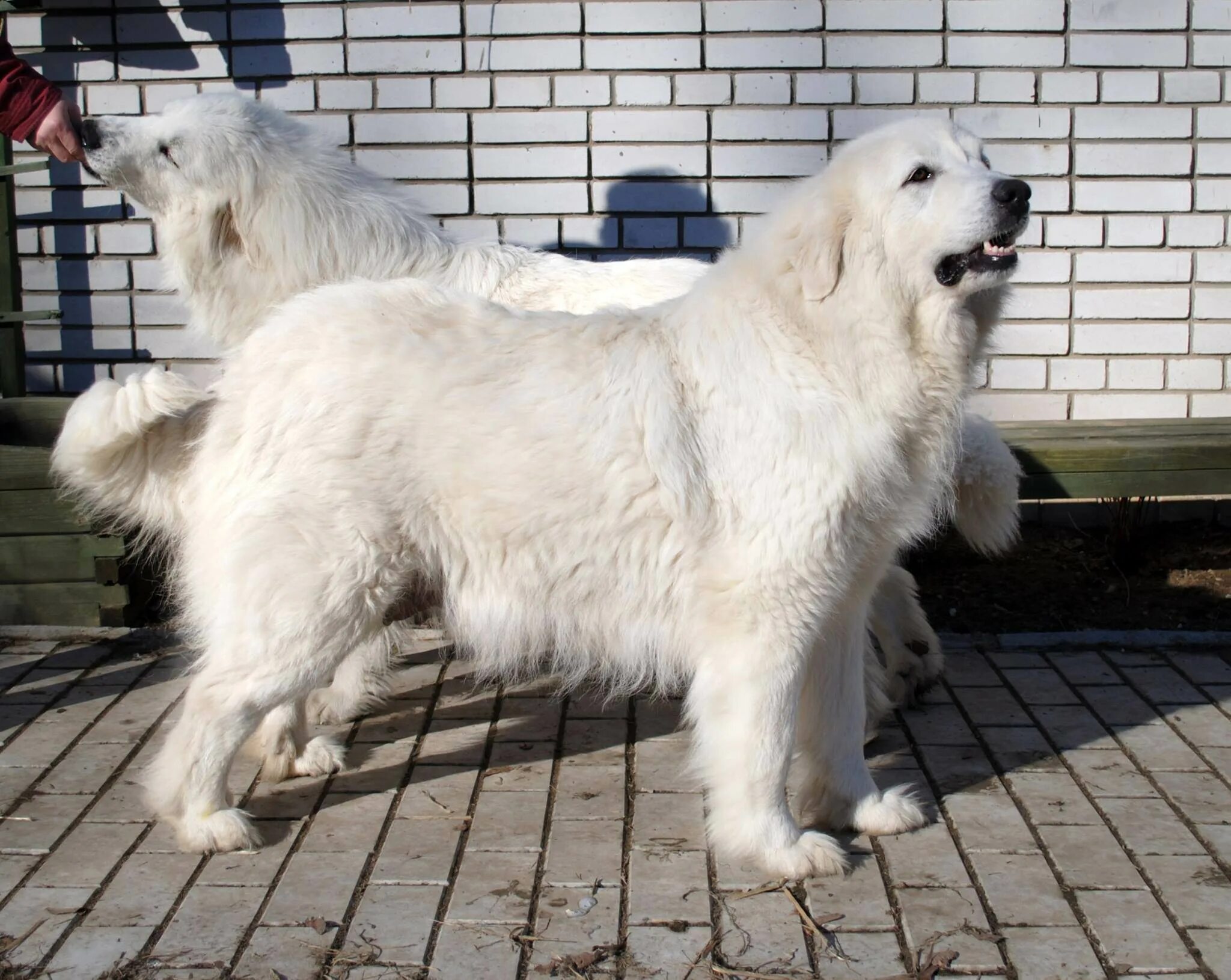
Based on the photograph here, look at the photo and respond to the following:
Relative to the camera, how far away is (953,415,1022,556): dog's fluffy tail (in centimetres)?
396

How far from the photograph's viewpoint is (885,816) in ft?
11.0

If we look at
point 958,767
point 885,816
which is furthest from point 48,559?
point 958,767

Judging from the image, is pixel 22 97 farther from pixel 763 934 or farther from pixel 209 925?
pixel 763 934

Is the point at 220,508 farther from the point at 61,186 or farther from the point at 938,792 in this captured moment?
the point at 61,186

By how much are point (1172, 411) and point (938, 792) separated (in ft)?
10.7

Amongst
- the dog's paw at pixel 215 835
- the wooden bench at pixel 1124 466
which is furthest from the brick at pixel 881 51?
the dog's paw at pixel 215 835

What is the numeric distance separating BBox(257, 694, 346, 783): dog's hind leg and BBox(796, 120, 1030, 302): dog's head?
78.9 inches

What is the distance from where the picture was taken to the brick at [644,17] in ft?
18.8

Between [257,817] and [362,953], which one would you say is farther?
[257,817]

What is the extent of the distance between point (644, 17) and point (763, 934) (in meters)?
4.37

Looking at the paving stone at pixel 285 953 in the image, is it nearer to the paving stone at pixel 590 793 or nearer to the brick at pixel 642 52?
the paving stone at pixel 590 793

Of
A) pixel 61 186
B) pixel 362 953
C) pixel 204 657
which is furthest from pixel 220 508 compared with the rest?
pixel 61 186

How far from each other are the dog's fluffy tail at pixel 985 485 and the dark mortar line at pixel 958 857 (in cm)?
70

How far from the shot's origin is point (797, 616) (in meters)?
3.04
